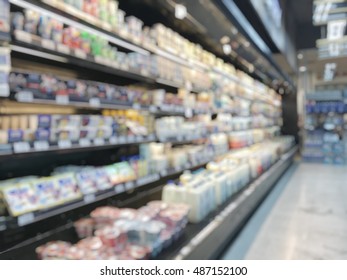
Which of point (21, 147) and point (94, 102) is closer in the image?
point (21, 147)

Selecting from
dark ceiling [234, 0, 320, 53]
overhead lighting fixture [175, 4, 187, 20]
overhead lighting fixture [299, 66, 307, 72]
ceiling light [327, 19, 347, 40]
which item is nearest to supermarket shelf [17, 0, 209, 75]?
overhead lighting fixture [175, 4, 187, 20]

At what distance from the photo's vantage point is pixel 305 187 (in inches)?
229

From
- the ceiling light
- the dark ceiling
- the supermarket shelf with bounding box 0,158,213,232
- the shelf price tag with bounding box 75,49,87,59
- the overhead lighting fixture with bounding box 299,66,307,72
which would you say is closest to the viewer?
the supermarket shelf with bounding box 0,158,213,232

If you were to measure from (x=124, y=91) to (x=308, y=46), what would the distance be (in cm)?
880

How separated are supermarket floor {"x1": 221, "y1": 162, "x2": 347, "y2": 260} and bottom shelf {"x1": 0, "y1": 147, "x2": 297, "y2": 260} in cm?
19

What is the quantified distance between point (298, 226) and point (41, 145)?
2.93 metres

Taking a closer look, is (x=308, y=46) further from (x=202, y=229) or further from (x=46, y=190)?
(x=46, y=190)

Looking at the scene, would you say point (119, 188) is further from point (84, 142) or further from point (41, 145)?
point (41, 145)

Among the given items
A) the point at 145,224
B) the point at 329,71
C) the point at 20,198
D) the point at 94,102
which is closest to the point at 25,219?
the point at 20,198

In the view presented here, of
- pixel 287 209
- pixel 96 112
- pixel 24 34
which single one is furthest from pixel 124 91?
pixel 287 209

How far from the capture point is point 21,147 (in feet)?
5.46

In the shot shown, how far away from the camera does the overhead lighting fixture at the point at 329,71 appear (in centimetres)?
1149

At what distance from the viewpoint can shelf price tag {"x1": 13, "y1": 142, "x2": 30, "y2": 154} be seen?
163 centimetres

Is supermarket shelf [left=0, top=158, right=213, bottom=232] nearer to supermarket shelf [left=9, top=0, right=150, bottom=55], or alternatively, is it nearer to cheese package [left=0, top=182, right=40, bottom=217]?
cheese package [left=0, top=182, right=40, bottom=217]
